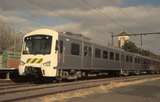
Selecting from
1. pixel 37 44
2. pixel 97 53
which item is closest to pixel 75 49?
pixel 37 44

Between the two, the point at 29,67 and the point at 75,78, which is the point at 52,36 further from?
the point at 75,78

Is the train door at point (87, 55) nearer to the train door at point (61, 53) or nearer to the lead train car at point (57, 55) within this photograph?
the lead train car at point (57, 55)

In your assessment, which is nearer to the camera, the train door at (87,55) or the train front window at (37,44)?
the train front window at (37,44)

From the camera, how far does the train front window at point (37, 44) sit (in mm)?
21516

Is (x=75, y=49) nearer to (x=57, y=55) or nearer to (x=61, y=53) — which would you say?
(x=61, y=53)

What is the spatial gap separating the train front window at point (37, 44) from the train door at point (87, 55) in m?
4.48

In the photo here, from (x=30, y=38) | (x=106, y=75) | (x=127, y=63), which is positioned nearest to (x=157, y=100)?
(x=30, y=38)

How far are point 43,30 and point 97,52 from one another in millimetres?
7203

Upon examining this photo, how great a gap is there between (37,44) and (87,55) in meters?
5.27

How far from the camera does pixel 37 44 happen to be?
21.9 metres

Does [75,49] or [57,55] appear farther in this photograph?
[75,49]

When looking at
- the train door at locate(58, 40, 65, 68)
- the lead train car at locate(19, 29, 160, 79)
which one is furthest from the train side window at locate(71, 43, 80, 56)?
the train door at locate(58, 40, 65, 68)

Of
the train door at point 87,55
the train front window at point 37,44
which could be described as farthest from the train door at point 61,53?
the train door at point 87,55

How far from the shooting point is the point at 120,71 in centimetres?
3700
